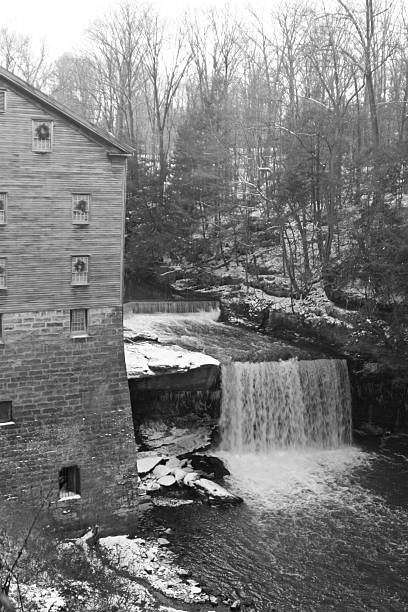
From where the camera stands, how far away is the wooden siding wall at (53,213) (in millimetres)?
17047

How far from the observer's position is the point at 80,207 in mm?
17984

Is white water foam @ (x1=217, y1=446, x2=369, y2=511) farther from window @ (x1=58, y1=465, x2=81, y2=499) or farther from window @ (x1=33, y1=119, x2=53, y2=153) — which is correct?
window @ (x1=33, y1=119, x2=53, y2=153)

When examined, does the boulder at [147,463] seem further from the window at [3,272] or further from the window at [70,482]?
the window at [3,272]

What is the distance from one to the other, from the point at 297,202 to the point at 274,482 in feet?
56.1

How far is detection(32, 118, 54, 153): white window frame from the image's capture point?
17159mm

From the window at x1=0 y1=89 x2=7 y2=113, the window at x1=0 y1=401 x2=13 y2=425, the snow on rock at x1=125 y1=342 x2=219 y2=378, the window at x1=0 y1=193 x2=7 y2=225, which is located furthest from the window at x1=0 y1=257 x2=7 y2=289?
the snow on rock at x1=125 y1=342 x2=219 y2=378

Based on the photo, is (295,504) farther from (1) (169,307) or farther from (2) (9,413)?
(1) (169,307)

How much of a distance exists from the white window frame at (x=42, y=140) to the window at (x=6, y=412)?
7.10m

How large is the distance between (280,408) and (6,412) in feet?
37.7

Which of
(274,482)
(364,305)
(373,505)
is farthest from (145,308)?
(373,505)

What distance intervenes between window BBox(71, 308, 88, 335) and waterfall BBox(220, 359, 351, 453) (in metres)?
7.93

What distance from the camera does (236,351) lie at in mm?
27141

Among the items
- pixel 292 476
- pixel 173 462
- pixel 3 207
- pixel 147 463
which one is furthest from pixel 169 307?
pixel 3 207

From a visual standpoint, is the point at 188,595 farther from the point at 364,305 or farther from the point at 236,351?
the point at 364,305
